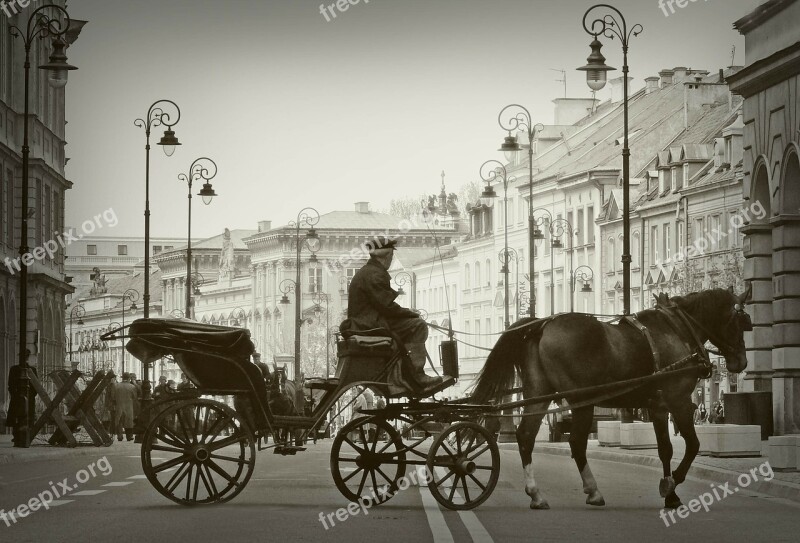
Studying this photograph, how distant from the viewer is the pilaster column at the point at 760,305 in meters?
37.8

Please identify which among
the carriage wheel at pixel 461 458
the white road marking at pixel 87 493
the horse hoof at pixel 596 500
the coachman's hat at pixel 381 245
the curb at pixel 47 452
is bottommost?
the curb at pixel 47 452

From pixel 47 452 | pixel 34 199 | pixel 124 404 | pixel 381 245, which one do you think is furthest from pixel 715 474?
pixel 34 199

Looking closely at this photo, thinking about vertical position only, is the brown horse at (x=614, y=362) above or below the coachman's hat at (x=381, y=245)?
below

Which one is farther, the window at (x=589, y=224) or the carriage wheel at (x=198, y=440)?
the window at (x=589, y=224)

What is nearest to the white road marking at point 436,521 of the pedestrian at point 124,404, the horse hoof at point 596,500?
the horse hoof at point 596,500

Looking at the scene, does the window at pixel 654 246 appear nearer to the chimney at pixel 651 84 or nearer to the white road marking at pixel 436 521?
the chimney at pixel 651 84

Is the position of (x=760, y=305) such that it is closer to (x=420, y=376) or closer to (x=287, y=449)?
(x=420, y=376)

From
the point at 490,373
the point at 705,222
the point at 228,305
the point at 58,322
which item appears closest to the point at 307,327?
the point at 228,305

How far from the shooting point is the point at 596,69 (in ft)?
123

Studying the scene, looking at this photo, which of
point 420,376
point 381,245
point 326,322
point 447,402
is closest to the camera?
point 420,376

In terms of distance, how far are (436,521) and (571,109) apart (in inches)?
4283

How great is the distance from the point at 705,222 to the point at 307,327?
3257 inches

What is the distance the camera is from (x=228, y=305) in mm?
189375

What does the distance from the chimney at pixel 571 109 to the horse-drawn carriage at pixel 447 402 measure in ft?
344
